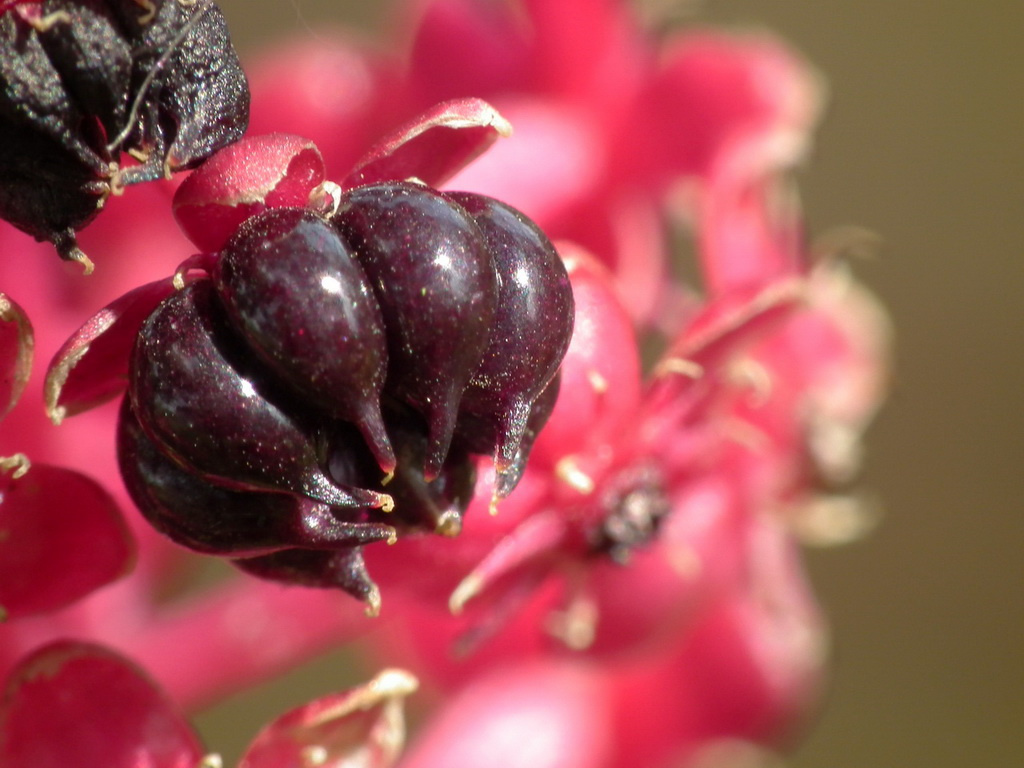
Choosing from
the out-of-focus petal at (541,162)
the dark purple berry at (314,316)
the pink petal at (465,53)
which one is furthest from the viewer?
the pink petal at (465,53)

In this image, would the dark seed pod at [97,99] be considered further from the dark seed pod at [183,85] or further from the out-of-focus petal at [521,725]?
the out-of-focus petal at [521,725]

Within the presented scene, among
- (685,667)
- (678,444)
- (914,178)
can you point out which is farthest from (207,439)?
(914,178)

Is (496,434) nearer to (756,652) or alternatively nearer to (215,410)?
(215,410)

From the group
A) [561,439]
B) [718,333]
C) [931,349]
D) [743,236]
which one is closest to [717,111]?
[743,236]

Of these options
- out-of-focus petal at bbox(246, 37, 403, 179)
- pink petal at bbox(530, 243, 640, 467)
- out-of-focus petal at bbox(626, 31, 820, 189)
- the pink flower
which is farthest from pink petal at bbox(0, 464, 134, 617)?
out-of-focus petal at bbox(626, 31, 820, 189)

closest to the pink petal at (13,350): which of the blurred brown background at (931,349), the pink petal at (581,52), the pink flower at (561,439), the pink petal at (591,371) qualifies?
the pink flower at (561,439)
